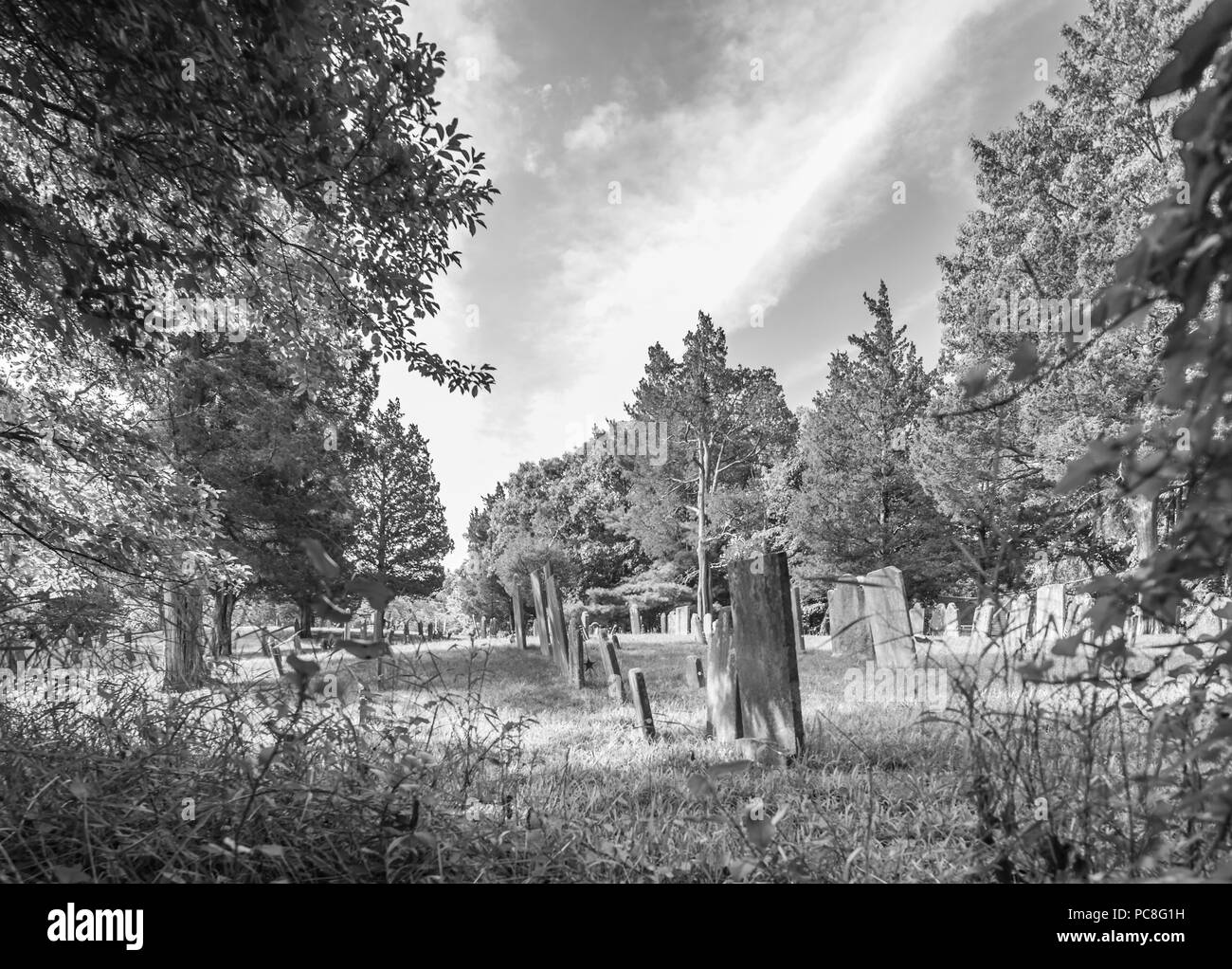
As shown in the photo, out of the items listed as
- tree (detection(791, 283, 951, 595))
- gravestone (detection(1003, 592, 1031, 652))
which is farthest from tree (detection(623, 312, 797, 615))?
gravestone (detection(1003, 592, 1031, 652))

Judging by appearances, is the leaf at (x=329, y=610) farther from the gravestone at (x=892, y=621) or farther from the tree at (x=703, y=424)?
the tree at (x=703, y=424)

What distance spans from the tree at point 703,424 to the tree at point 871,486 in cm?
518

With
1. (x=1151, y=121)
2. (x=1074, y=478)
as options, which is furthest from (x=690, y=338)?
(x=1074, y=478)

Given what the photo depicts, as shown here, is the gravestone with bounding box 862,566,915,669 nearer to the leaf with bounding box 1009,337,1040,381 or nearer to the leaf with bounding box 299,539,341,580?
the leaf with bounding box 1009,337,1040,381

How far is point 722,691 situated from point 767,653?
778mm

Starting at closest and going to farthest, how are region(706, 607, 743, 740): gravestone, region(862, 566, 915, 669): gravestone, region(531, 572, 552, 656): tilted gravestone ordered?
region(706, 607, 743, 740): gravestone
region(862, 566, 915, 669): gravestone
region(531, 572, 552, 656): tilted gravestone

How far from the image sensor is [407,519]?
109 feet

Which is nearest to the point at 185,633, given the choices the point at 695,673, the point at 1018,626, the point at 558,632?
the point at 1018,626

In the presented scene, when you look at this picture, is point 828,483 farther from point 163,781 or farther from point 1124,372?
point 163,781

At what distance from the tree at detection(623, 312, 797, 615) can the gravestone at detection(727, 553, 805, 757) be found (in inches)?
967

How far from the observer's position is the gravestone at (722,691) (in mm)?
5086

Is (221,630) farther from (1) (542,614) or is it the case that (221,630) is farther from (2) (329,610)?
(1) (542,614)

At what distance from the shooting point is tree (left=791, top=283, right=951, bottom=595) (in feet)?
84.2
